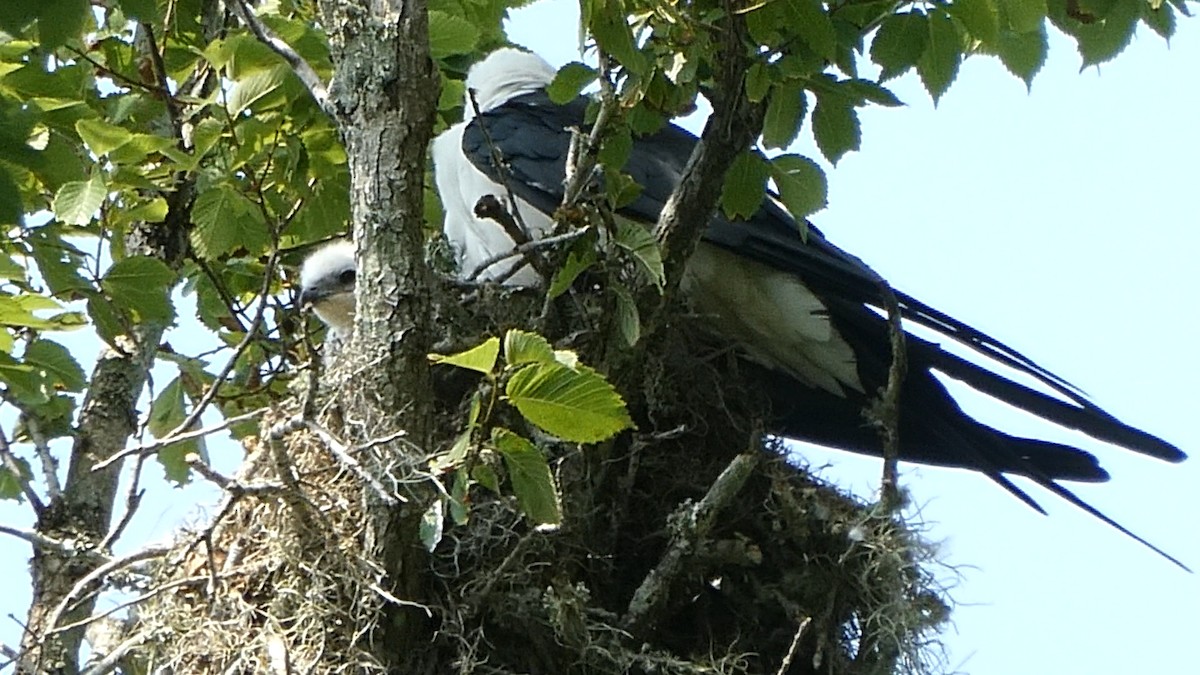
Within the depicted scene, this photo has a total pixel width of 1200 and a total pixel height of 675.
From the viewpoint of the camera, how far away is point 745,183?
276cm

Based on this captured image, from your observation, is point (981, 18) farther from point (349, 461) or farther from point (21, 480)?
point (21, 480)

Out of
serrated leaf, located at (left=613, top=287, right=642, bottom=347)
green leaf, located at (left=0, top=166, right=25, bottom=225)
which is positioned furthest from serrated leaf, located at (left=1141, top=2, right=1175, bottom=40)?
green leaf, located at (left=0, top=166, right=25, bottom=225)

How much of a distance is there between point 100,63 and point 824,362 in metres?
1.80

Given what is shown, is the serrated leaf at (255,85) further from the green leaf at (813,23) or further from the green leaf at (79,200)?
the green leaf at (813,23)

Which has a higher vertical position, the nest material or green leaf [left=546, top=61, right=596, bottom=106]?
green leaf [left=546, top=61, right=596, bottom=106]

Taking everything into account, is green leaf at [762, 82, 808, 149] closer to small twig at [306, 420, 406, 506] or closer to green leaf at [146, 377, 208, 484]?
small twig at [306, 420, 406, 506]

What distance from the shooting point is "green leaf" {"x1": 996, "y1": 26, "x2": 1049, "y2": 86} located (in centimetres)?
277

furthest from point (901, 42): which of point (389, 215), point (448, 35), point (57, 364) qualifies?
point (57, 364)

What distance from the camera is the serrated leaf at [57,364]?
3.38 meters

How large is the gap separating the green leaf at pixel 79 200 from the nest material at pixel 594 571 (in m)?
0.54

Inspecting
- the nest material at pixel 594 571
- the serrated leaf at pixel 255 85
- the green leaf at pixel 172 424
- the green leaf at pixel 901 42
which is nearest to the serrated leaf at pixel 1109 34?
the green leaf at pixel 901 42

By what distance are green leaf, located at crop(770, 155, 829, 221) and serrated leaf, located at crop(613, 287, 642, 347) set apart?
316 mm

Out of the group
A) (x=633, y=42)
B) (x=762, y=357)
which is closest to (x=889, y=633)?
(x=762, y=357)

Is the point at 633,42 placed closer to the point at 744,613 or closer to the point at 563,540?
the point at 563,540
